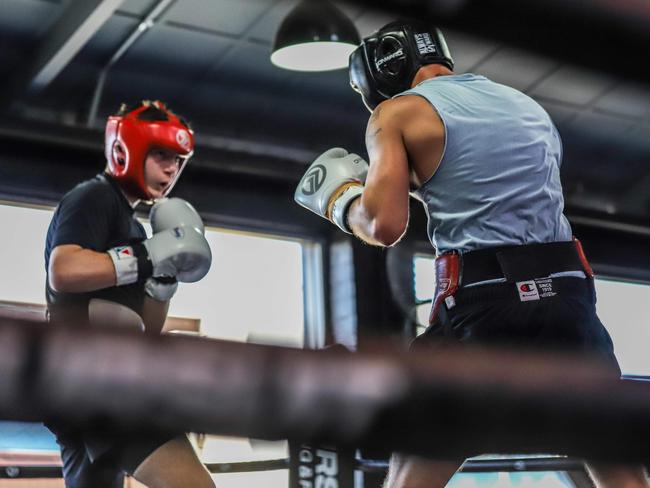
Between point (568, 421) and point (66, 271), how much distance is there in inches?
59.8

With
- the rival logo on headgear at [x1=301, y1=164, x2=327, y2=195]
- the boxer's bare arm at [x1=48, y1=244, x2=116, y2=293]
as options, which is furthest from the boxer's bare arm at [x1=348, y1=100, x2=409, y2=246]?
the boxer's bare arm at [x1=48, y1=244, x2=116, y2=293]

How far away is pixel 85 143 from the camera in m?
4.46

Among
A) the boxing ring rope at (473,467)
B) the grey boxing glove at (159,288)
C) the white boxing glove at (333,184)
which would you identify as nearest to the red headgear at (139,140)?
the grey boxing glove at (159,288)

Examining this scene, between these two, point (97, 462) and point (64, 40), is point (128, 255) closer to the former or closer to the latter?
point (97, 462)

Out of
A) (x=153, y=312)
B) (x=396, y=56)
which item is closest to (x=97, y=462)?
(x=153, y=312)

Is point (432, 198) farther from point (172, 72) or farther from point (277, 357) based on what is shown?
point (172, 72)

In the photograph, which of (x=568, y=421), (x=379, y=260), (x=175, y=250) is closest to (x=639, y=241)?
(x=379, y=260)

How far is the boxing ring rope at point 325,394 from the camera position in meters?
0.36

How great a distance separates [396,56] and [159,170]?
848mm

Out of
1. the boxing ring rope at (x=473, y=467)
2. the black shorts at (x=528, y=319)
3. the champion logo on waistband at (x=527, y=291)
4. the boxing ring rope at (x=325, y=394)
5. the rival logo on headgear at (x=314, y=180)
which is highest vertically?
the rival logo on headgear at (x=314, y=180)

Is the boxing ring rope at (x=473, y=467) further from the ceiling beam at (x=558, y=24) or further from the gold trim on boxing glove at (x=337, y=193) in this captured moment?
the ceiling beam at (x=558, y=24)

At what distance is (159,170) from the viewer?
2.30 m

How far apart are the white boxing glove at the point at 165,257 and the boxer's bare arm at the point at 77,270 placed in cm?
4

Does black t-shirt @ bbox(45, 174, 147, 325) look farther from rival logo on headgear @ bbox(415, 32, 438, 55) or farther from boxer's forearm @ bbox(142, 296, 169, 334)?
rival logo on headgear @ bbox(415, 32, 438, 55)
